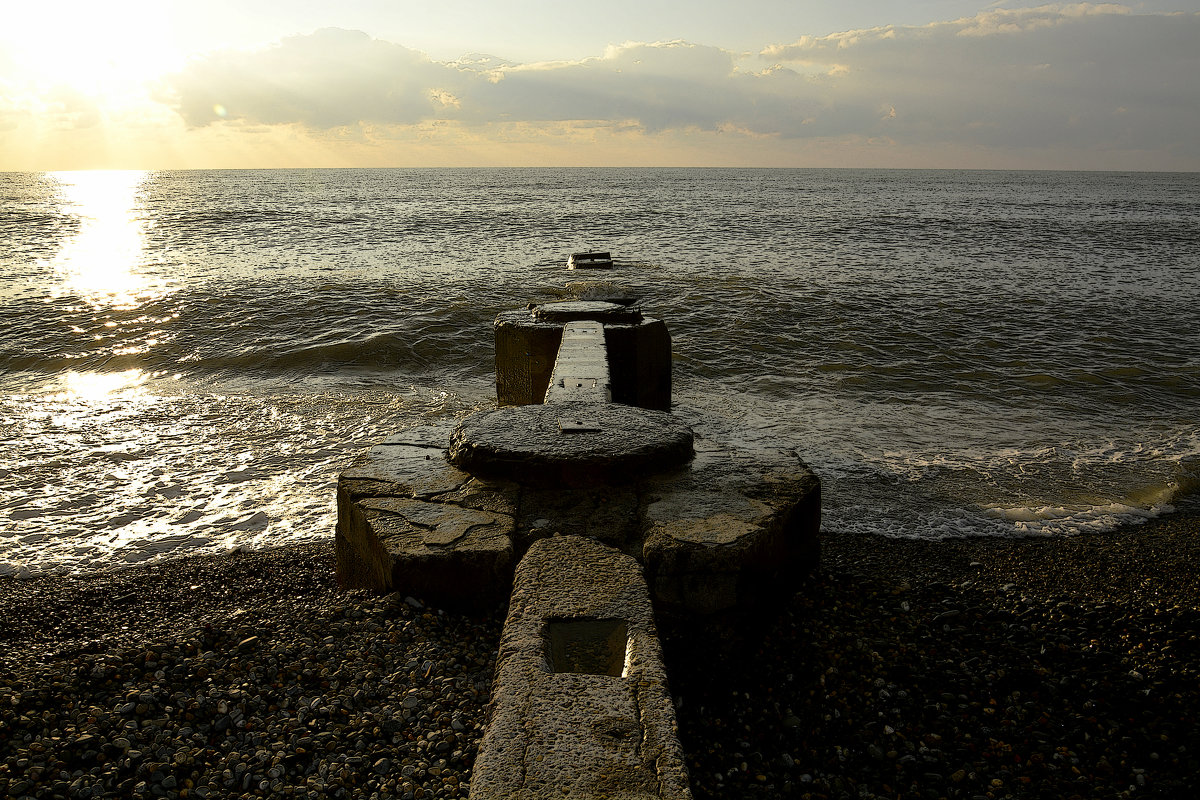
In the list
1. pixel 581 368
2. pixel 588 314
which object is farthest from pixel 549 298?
pixel 581 368

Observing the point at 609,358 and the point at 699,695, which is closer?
the point at 699,695

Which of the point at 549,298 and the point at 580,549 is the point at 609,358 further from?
the point at 549,298

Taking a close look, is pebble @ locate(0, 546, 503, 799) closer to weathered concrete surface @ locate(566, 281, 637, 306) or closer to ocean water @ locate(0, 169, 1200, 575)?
ocean water @ locate(0, 169, 1200, 575)

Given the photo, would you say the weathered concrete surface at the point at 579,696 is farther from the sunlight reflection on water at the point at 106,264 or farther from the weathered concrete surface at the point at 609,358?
the sunlight reflection on water at the point at 106,264

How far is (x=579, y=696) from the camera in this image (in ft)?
6.58

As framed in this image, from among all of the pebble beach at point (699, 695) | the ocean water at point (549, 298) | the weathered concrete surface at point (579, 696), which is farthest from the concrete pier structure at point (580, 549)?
the ocean water at point (549, 298)

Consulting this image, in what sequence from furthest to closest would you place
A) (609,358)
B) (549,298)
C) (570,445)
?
1. (549,298)
2. (609,358)
3. (570,445)

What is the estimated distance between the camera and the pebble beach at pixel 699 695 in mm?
2293

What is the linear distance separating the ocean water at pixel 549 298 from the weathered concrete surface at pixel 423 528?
1463 millimetres

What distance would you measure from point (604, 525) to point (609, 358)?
3103 millimetres

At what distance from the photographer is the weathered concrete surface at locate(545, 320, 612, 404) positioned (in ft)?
14.9

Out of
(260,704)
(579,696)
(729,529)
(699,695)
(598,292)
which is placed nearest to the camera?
(579,696)

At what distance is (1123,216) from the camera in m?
42.1

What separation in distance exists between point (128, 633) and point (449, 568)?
1587 millimetres
